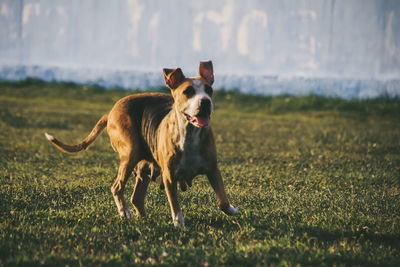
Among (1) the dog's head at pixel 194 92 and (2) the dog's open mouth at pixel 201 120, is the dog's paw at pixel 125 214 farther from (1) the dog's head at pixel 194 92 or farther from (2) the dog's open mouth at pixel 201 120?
(2) the dog's open mouth at pixel 201 120

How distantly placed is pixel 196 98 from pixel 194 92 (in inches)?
6.4

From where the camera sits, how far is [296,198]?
8023 mm

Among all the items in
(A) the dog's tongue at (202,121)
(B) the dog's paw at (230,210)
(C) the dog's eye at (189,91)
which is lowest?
(B) the dog's paw at (230,210)

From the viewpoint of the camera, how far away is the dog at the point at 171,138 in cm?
596

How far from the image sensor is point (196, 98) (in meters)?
5.75

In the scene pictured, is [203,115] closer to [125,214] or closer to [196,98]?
[196,98]

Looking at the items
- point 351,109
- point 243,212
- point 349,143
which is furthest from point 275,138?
point 351,109

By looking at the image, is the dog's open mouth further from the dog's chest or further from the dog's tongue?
the dog's chest

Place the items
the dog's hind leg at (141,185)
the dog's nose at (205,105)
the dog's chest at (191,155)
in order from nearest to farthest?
the dog's nose at (205,105) < the dog's chest at (191,155) < the dog's hind leg at (141,185)

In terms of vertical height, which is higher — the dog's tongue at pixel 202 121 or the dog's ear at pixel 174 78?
the dog's ear at pixel 174 78

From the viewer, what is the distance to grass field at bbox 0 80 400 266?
16.8ft

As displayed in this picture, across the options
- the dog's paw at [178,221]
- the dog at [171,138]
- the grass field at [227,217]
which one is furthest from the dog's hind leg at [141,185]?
the dog's paw at [178,221]

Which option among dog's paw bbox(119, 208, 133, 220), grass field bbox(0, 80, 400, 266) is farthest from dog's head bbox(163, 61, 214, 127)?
dog's paw bbox(119, 208, 133, 220)

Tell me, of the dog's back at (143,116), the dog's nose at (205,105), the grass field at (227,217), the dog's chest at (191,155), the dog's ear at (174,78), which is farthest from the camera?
the dog's back at (143,116)
